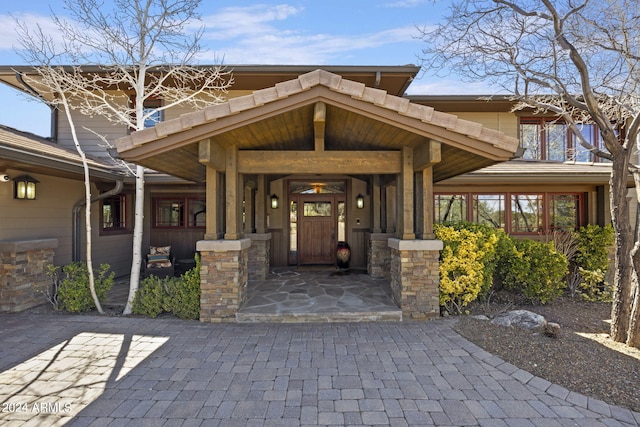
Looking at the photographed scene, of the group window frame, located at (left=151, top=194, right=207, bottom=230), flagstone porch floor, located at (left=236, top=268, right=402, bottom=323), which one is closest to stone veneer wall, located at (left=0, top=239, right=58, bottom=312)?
window frame, located at (left=151, top=194, right=207, bottom=230)

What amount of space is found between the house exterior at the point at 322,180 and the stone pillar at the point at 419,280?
2 centimetres

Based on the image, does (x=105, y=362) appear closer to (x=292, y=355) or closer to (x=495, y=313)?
(x=292, y=355)

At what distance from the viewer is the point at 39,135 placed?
7879 mm

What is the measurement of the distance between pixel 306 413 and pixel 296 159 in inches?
135

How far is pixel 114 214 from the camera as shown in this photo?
8453 millimetres

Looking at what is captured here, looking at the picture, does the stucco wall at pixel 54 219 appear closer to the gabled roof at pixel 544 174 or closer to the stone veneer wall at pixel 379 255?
the stone veneer wall at pixel 379 255

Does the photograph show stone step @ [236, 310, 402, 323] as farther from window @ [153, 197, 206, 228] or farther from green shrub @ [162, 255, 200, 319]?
window @ [153, 197, 206, 228]

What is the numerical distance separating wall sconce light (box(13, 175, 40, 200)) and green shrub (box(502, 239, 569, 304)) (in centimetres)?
904

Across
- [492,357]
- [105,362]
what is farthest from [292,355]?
[492,357]

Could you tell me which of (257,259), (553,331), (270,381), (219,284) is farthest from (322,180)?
(270,381)

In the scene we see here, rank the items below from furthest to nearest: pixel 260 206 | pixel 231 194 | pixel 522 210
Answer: pixel 522 210 < pixel 260 206 < pixel 231 194

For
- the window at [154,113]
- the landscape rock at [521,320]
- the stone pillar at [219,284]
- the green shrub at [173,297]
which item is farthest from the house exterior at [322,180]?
the landscape rock at [521,320]

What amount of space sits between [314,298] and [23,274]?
4.94 meters

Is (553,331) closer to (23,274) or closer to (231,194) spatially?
(231,194)
